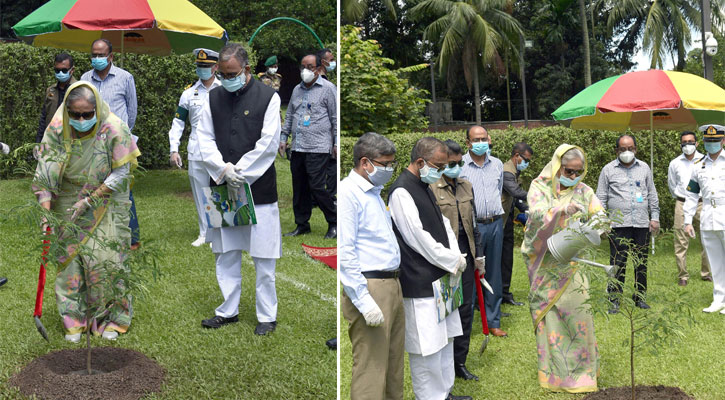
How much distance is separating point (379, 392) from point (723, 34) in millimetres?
23472

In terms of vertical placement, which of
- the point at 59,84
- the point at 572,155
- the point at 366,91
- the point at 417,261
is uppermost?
the point at 366,91

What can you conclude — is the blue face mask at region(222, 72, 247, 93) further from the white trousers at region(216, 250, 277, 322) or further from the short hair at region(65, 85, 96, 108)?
the white trousers at region(216, 250, 277, 322)

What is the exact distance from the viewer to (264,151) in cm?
525

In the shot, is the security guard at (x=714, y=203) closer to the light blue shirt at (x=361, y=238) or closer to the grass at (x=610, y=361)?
the grass at (x=610, y=361)

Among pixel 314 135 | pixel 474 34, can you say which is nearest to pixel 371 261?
pixel 314 135

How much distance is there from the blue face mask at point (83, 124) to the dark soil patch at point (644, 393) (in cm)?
379

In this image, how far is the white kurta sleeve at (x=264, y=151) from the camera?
17.2 ft

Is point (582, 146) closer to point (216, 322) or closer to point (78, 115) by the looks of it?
point (216, 322)

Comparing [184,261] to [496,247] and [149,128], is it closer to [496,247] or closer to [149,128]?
[496,247]

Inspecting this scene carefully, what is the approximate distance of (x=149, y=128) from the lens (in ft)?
39.9

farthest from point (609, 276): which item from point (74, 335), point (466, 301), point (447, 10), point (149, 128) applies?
point (447, 10)

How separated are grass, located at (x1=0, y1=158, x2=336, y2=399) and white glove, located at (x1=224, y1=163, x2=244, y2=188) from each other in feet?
2.10

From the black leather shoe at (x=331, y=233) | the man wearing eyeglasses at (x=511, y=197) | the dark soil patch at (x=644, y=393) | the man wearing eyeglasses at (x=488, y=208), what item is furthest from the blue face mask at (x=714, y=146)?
the black leather shoe at (x=331, y=233)

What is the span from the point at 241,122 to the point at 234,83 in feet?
0.93
